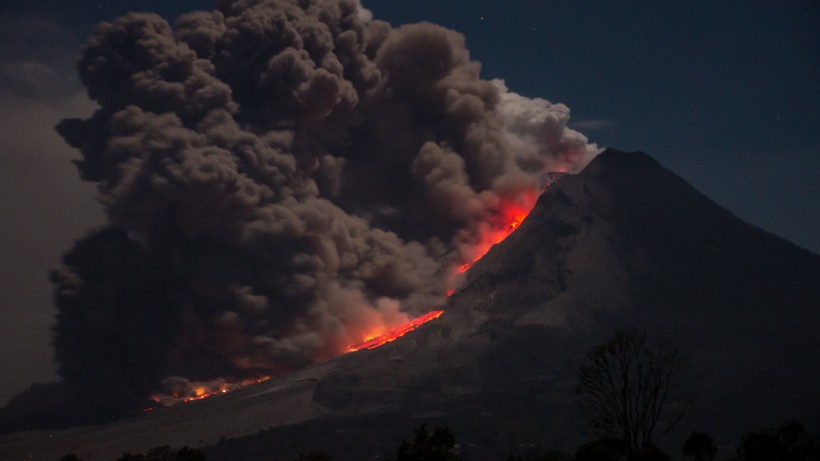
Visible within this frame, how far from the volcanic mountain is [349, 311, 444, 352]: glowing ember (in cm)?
235

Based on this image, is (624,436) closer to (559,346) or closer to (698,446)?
(698,446)

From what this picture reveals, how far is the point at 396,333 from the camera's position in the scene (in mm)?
88062

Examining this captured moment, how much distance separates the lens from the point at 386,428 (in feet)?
230

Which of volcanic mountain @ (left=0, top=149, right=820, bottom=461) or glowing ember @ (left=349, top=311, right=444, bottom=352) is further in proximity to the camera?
glowing ember @ (left=349, top=311, right=444, bottom=352)

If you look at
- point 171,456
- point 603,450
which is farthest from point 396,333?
point 603,450

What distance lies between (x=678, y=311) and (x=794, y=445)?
4967 cm

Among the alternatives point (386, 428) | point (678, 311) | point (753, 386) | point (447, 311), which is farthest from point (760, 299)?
point (386, 428)

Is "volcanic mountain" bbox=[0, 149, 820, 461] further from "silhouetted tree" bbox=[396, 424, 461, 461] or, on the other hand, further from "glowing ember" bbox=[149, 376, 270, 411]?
"silhouetted tree" bbox=[396, 424, 461, 461]

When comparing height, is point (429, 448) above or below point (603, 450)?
above

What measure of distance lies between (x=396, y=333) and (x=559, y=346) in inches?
606

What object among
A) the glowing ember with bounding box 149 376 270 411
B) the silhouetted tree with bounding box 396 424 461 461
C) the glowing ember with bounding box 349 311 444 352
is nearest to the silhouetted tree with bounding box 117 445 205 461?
the silhouetted tree with bounding box 396 424 461 461

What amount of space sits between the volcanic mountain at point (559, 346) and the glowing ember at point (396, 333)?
2.35 meters

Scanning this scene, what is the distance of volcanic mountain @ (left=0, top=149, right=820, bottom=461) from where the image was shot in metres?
69.3

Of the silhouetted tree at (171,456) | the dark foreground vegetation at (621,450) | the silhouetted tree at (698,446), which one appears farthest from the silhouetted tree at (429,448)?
the silhouetted tree at (171,456)
